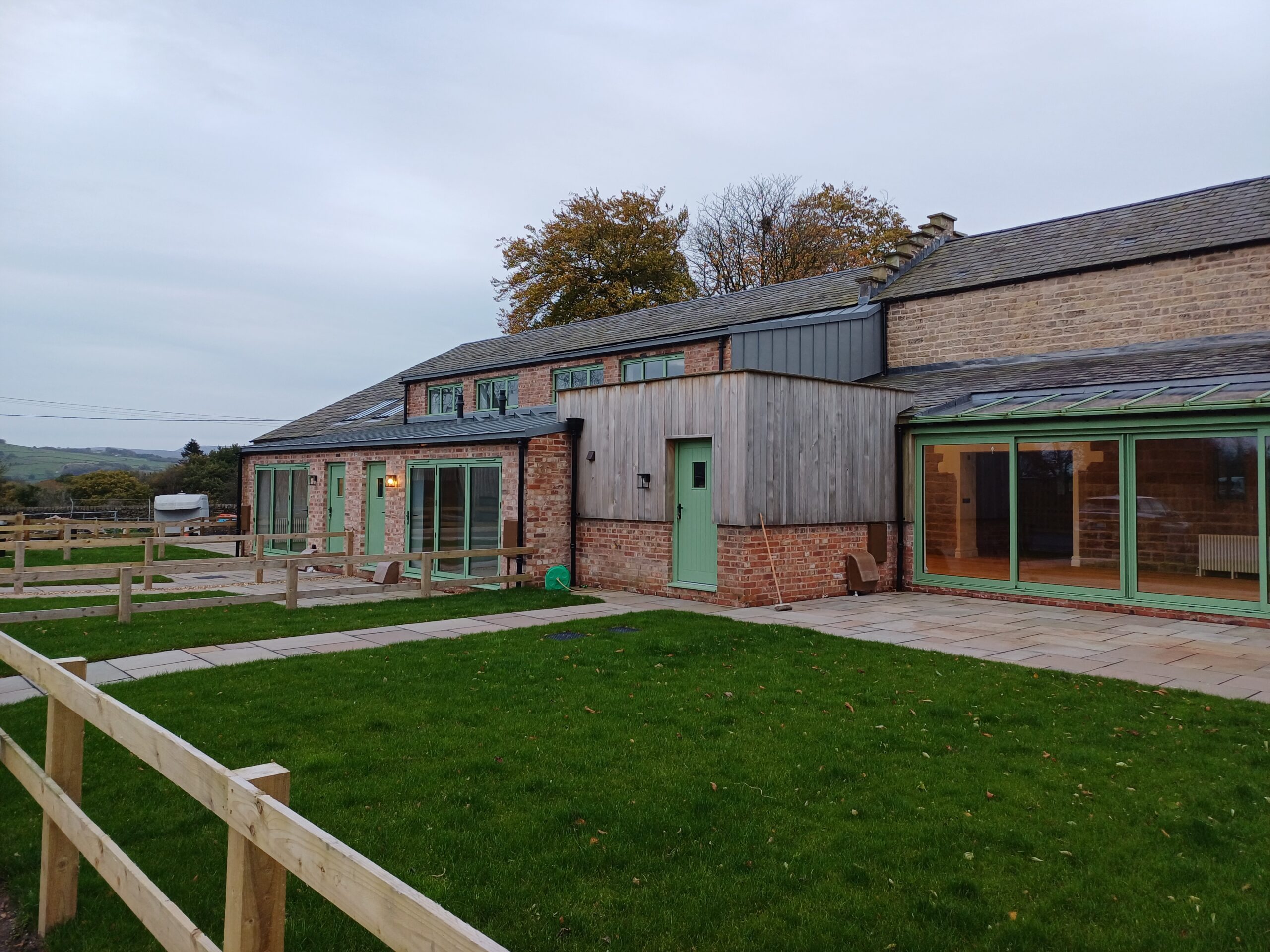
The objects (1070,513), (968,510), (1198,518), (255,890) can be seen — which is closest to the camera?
(255,890)

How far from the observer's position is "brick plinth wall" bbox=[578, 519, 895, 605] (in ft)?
37.2

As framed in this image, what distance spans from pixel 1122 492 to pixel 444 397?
18.2 metres

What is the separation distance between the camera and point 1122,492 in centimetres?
1112

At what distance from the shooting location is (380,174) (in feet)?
83.8

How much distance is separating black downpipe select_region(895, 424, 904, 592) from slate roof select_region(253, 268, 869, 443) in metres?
4.47

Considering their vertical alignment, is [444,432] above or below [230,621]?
above

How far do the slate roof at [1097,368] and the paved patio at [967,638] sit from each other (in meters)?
3.57

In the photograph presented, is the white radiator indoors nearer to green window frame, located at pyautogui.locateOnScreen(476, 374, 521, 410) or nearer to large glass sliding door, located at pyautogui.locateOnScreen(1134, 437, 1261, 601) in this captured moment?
large glass sliding door, located at pyautogui.locateOnScreen(1134, 437, 1261, 601)

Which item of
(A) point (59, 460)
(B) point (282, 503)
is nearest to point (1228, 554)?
(B) point (282, 503)

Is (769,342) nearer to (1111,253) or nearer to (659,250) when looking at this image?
(1111,253)

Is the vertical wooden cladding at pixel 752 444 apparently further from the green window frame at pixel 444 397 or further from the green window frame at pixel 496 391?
the green window frame at pixel 444 397

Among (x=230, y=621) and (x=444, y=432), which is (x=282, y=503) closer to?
(x=444, y=432)

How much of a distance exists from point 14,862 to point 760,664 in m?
5.47

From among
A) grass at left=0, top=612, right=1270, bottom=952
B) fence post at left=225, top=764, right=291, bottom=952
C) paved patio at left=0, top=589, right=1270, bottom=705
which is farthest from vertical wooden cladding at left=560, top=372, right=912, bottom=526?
fence post at left=225, top=764, right=291, bottom=952
